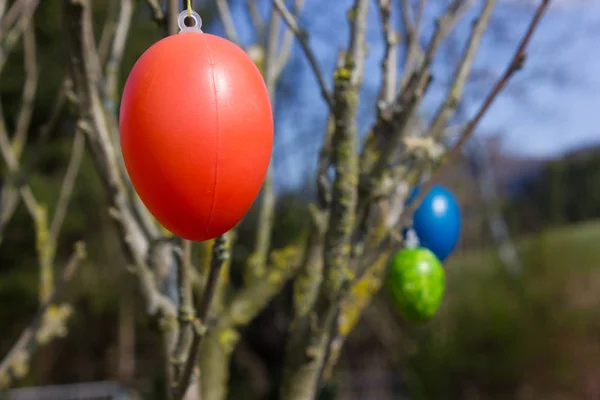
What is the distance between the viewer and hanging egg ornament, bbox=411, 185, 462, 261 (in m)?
1.94

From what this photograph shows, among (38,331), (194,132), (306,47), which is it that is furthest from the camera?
(38,331)

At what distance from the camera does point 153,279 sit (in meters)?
1.55

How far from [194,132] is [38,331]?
144 cm

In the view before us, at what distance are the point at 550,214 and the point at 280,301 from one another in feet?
12.7

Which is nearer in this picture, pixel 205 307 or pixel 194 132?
pixel 194 132

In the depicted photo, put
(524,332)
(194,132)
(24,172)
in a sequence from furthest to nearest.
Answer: (524,332) → (24,172) → (194,132)

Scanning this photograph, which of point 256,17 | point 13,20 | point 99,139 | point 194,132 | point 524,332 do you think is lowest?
point 524,332

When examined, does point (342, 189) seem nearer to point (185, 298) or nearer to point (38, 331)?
point (185, 298)

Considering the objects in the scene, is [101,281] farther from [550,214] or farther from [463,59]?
[463,59]

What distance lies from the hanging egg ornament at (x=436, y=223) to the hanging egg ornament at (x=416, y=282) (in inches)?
10.2

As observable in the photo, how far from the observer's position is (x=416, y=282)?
1.64 meters

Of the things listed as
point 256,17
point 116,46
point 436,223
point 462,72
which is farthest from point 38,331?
point 256,17

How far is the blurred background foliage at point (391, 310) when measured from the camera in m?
5.37

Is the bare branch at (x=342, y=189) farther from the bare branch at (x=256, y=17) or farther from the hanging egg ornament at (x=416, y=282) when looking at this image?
the bare branch at (x=256, y=17)
